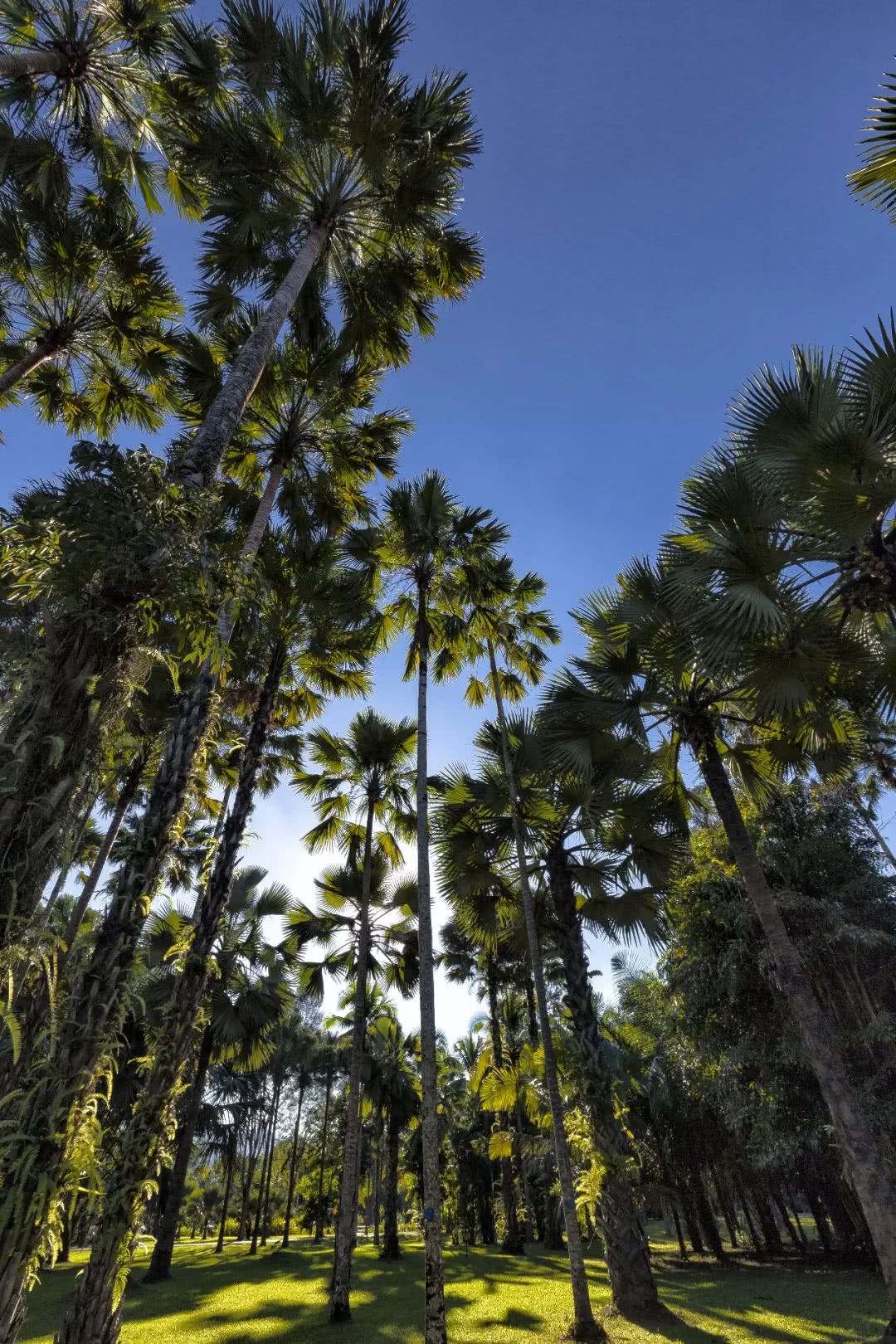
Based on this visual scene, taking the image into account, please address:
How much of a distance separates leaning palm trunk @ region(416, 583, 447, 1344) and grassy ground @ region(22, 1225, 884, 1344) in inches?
102

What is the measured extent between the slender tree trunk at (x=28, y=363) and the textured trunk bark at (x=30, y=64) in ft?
10.1

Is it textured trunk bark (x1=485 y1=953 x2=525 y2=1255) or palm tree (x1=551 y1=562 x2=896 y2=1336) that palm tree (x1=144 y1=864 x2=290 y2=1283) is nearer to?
textured trunk bark (x1=485 y1=953 x2=525 y2=1255)

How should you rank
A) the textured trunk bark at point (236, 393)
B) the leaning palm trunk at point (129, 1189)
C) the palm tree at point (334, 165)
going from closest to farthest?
the leaning palm trunk at point (129, 1189) → the textured trunk bark at point (236, 393) → the palm tree at point (334, 165)

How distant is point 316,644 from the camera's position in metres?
11.1

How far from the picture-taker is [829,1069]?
6547 millimetres

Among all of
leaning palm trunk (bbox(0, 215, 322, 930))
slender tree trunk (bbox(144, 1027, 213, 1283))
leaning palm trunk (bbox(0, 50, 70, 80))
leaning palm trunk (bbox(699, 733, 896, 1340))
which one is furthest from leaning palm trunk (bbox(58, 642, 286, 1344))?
slender tree trunk (bbox(144, 1027, 213, 1283))

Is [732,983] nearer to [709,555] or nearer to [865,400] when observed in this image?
[709,555]

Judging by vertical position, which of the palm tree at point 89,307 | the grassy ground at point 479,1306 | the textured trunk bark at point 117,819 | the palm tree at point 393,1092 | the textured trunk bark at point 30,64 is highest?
the palm tree at point 89,307

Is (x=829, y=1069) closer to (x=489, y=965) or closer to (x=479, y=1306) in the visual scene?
(x=479, y=1306)

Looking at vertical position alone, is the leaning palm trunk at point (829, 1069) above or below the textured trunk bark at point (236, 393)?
below

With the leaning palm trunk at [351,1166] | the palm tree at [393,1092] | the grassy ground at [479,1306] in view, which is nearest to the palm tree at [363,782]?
the leaning palm trunk at [351,1166]

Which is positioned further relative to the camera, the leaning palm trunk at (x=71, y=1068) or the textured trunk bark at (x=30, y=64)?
Answer: the textured trunk bark at (x=30, y=64)

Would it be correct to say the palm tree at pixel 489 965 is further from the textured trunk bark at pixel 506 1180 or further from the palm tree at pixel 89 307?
the palm tree at pixel 89 307

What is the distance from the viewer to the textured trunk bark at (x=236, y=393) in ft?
10.7
